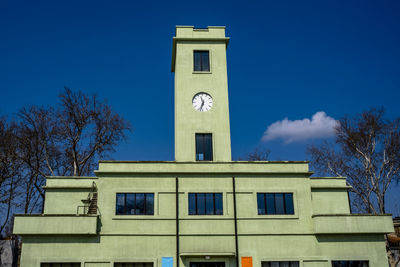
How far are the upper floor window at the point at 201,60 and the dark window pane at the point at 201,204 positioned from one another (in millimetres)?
10348

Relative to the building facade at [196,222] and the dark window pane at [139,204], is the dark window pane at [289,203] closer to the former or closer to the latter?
the building facade at [196,222]

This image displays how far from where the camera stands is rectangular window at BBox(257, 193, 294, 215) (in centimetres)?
2648

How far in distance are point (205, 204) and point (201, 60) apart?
11.7 metres

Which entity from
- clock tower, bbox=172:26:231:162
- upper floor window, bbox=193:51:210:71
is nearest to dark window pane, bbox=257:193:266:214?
clock tower, bbox=172:26:231:162

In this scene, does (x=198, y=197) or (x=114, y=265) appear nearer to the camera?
(x=114, y=265)

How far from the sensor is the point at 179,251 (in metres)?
25.1

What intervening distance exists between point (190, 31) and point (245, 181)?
13.1 meters

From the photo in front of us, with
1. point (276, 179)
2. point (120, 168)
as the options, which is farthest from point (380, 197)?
point (120, 168)

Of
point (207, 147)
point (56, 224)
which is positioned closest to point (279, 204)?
point (207, 147)

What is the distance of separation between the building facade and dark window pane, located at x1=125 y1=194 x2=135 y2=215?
2.5 inches

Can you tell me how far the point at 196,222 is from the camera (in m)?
25.7

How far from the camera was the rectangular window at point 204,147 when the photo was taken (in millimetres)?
28984

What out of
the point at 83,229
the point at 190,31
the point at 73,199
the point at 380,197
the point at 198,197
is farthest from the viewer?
the point at 380,197

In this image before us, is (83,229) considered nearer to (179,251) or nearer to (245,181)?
(179,251)
